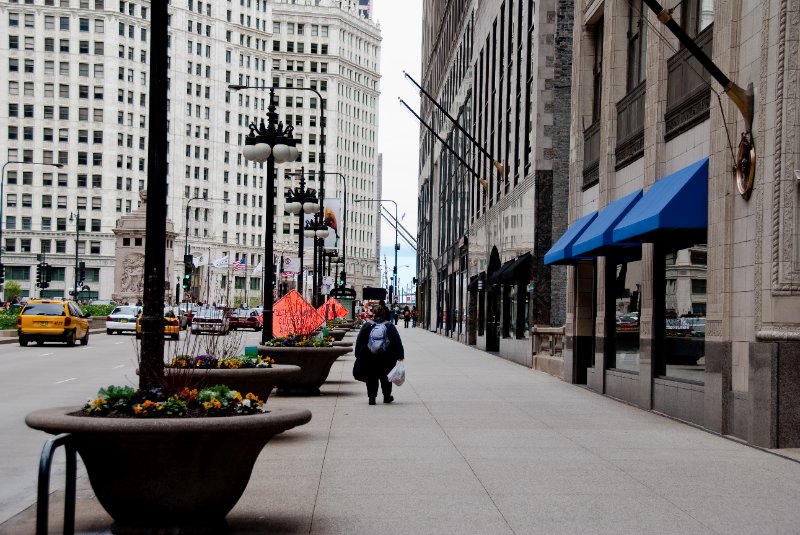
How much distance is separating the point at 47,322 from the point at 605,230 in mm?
28099

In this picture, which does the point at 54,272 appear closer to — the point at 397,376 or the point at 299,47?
the point at 299,47

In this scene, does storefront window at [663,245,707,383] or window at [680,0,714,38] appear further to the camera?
window at [680,0,714,38]

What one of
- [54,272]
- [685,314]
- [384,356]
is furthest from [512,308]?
[54,272]

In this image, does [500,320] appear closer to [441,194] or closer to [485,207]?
[485,207]

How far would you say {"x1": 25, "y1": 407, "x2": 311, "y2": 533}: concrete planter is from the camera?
6.92m

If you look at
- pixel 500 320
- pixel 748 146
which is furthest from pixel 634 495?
pixel 500 320

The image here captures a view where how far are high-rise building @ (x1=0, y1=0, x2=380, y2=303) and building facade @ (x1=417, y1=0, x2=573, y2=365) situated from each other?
61.4m

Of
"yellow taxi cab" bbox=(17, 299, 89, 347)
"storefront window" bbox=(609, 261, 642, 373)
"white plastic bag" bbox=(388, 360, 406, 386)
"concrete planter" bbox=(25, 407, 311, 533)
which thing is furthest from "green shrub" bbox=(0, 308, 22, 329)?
"concrete planter" bbox=(25, 407, 311, 533)

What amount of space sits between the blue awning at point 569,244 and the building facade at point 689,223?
97mm

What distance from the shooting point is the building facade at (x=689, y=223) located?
500 inches

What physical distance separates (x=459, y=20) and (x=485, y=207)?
25.0 m

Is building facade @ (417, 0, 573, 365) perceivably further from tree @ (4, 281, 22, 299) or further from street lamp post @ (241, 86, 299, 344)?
tree @ (4, 281, 22, 299)

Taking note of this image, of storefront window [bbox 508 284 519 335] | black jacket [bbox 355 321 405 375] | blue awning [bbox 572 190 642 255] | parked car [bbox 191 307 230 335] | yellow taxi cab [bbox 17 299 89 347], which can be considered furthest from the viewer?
yellow taxi cab [bbox 17 299 89 347]

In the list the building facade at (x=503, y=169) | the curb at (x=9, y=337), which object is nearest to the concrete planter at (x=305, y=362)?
the building facade at (x=503, y=169)
